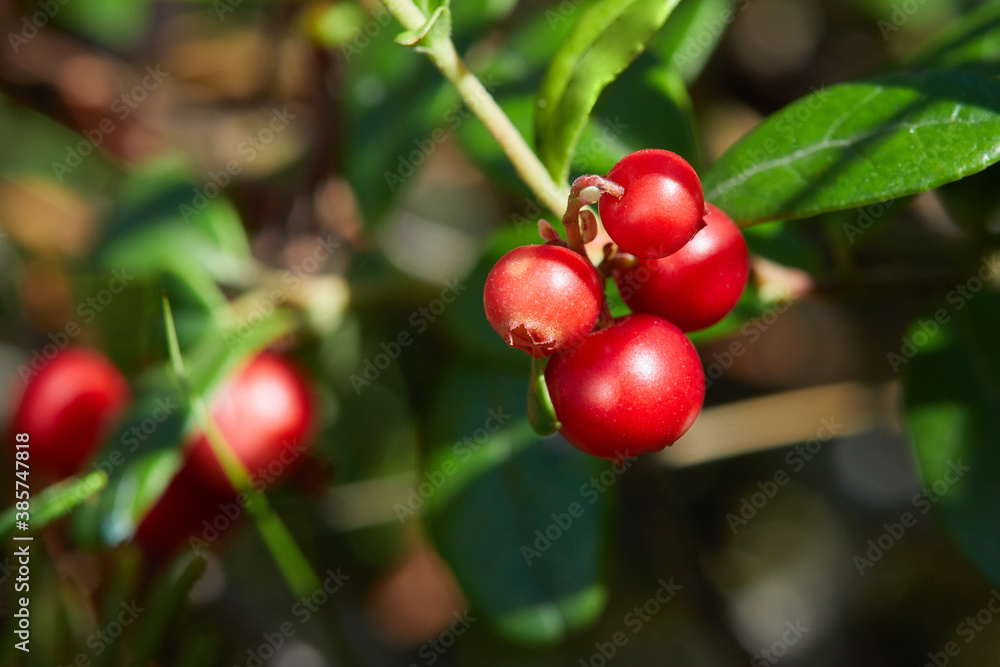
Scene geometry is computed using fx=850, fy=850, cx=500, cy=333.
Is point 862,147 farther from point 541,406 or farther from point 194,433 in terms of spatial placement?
point 194,433

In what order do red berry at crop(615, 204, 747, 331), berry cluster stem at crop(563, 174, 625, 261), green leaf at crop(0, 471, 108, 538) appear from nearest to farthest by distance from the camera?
berry cluster stem at crop(563, 174, 625, 261) → red berry at crop(615, 204, 747, 331) → green leaf at crop(0, 471, 108, 538)

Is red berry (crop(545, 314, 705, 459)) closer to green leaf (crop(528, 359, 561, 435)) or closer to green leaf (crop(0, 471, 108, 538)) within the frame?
green leaf (crop(528, 359, 561, 435))

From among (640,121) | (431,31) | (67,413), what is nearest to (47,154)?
(67,413)

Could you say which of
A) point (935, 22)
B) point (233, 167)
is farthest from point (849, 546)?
point (233, 167)

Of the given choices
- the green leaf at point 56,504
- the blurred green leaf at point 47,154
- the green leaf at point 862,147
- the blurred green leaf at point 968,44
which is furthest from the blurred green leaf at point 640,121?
the blurred green leaf at point 47,154

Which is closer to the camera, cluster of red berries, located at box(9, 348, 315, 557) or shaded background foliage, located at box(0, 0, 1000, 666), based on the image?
shaded background foliage, located at box(0, 0, 1000, 666)

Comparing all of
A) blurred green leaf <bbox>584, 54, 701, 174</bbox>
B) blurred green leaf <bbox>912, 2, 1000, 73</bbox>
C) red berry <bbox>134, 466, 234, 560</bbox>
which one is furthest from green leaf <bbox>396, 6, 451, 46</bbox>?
red berry <bbox>134, 466, 234, 560</bbox>
